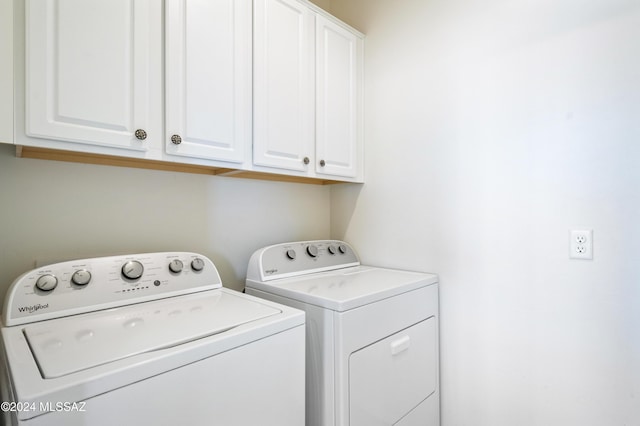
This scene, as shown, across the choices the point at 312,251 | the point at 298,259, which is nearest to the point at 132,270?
the point at 298,259

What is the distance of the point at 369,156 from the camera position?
1.96 m

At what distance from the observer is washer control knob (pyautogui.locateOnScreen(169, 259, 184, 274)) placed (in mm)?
1256

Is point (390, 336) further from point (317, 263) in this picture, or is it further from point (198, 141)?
point (198, 141)

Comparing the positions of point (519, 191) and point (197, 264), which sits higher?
point (519, 191)

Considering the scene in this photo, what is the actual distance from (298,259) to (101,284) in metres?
0.87

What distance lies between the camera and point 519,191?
140cm

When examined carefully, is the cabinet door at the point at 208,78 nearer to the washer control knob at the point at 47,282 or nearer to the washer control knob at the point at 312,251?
the washer control knob at the point at 47,282

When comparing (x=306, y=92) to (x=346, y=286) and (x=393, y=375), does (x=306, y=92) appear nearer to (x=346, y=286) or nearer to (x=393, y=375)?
(x=346, y=286)

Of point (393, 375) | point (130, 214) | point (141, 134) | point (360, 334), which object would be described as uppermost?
point (141, 134)

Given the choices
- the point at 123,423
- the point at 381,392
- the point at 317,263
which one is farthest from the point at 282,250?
the point at 123,423

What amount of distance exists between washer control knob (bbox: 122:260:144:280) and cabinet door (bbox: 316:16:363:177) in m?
0.94

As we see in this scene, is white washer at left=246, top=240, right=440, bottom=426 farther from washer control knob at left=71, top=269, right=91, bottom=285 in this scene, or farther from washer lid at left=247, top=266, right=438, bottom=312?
washer control knob at left=71, top=269, right=91, bottom=285

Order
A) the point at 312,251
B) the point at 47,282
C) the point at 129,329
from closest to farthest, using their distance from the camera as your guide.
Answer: the point at 129,329
the point at 47,282
the point at 312,251

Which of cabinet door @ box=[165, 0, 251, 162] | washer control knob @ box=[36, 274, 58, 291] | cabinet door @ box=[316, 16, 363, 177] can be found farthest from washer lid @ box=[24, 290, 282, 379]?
cabinet door @ box=[316, 16, 363, 177]
